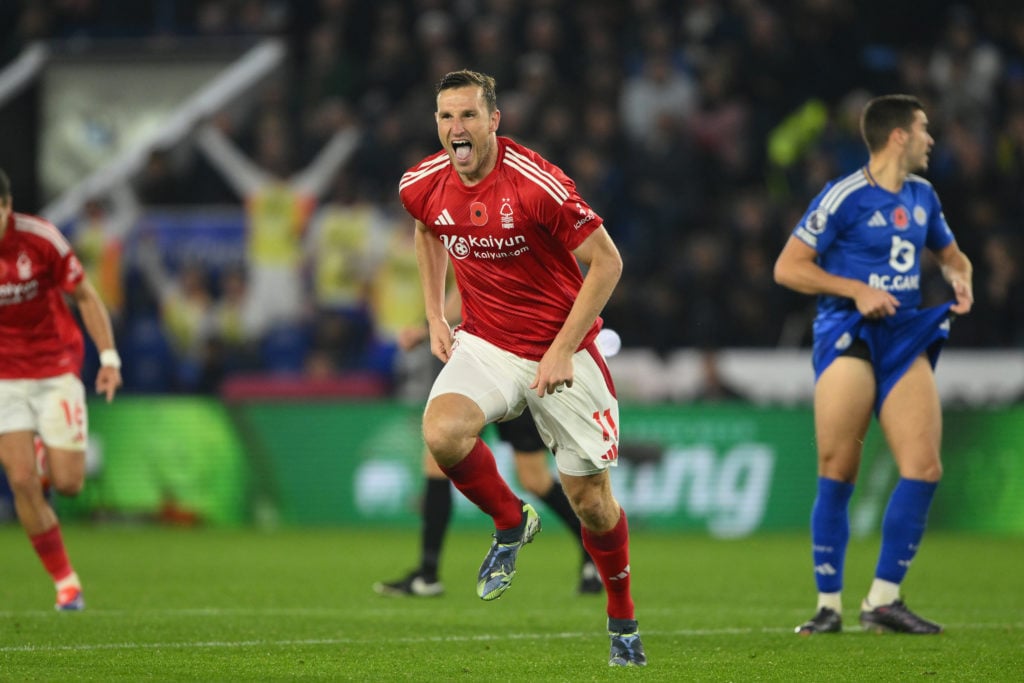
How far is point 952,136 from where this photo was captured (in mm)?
16703

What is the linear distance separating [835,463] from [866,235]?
1088mm

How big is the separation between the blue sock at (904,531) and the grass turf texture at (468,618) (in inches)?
13.2

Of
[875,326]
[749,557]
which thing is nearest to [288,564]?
[749,557]

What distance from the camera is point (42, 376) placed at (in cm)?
903

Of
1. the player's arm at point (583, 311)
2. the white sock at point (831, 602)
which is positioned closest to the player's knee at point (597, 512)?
the player's arm at point (583, 311)

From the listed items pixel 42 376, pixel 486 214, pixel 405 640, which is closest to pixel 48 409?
pixel 42 376

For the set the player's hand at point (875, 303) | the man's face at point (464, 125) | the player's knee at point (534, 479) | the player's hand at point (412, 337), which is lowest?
the player's knee at point (534, 479)

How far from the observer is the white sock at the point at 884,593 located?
7.87 m

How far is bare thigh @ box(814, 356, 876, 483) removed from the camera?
7840 mm

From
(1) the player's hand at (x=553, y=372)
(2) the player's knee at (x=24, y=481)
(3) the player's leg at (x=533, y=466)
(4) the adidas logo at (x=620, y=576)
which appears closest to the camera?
(1) the player's hand at (x=553, y=372)

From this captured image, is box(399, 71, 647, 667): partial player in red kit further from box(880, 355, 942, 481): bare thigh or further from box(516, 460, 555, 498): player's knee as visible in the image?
box(516, 460, 555, 498): player's knee

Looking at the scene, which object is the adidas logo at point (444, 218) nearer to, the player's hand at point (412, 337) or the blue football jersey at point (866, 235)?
the blue football jersey at point (866, 235)

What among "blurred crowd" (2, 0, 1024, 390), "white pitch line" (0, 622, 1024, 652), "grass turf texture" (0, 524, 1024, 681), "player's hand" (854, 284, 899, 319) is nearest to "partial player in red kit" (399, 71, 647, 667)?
"grass turf texture" (0, 524, 1024, 681)

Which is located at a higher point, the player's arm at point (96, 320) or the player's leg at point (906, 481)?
the player's arm at point (96, 320)
